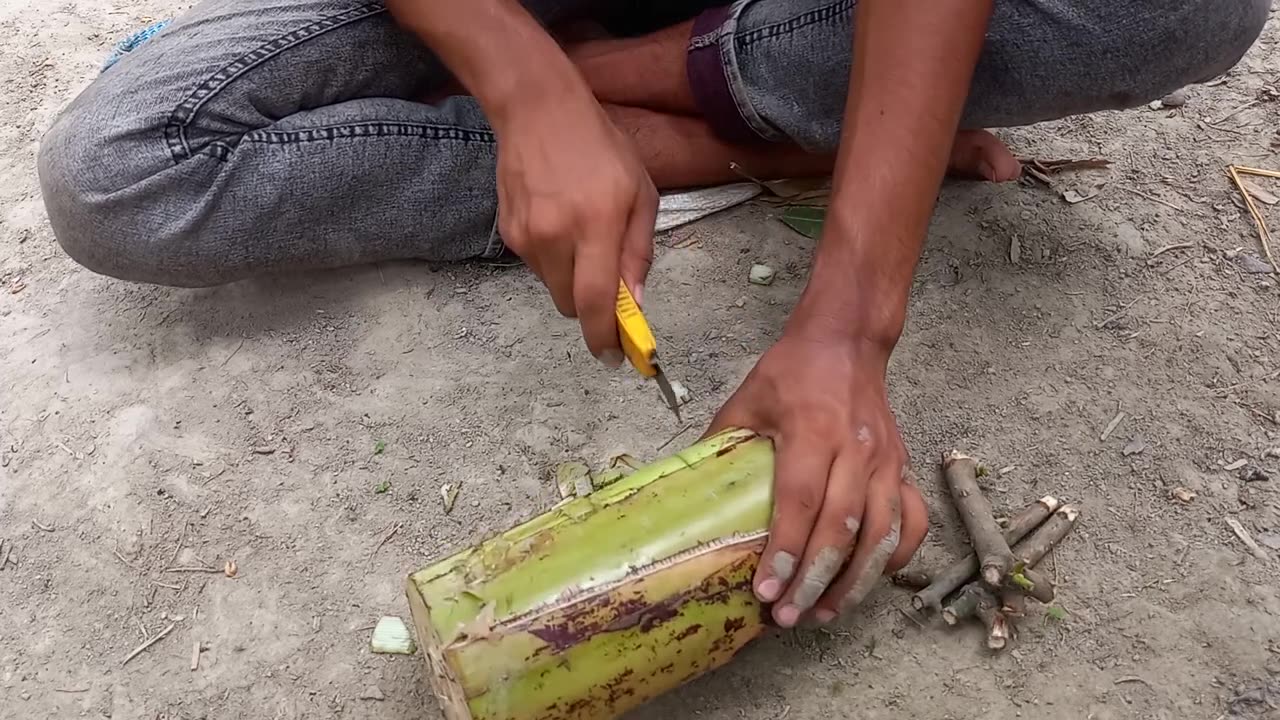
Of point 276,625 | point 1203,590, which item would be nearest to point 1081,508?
point 1203,590

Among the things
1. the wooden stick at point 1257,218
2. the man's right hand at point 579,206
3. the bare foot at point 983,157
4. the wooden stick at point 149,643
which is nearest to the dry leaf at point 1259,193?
the wooden stick at point 1257,218

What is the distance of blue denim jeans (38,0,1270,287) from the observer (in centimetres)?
115

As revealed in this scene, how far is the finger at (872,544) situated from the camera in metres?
0.85

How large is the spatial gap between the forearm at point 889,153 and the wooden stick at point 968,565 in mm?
239

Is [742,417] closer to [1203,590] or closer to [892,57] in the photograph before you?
[892,57]

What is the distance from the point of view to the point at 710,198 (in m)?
1.39

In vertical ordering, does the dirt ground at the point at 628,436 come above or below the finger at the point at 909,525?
below

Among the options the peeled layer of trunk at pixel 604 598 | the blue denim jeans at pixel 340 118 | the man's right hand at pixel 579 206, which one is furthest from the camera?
the blue denim jeans at pixel 340 118

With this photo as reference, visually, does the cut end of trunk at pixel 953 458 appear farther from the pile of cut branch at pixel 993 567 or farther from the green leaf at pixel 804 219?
the green leaf at pixel 804 219

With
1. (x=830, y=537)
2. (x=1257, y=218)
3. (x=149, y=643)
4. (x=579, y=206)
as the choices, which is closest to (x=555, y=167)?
(x=579, y=206)

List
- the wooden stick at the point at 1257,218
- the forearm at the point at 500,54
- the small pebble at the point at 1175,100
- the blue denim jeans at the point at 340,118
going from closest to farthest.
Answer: the forearm at the point at 500,54
the blue denim jeans at the point at 340,118
the wooden stick at the point at 1257,218
the small pebble at the point at 1175,100

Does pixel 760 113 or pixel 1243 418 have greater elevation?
pixel 760 113

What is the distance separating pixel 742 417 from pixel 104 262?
855 mm

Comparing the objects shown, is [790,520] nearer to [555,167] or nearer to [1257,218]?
[555,167]
